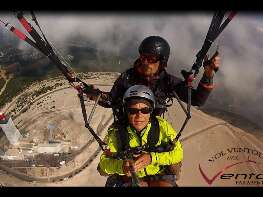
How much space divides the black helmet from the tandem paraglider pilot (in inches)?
52.3

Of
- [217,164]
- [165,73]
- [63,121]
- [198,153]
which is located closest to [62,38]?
[63,121]

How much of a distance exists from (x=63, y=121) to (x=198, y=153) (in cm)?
539

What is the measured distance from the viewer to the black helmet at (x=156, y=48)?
14.6 feet

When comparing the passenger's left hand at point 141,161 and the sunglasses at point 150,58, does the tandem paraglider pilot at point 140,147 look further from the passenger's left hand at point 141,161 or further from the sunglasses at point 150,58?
the sunglasses at point 150,58

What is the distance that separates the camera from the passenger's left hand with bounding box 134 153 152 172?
2994 millimetres

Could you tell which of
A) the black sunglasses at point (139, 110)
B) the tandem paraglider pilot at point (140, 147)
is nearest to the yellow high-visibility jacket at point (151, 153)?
the tandem paraglider pilot at point (140, 147)

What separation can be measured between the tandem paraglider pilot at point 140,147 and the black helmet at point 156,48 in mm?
1328

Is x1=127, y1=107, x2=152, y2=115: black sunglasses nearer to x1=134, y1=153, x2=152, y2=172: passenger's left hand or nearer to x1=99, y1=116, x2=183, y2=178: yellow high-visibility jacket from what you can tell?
x1=99, y1=116, x2=183, y2=178: yellow high-visibility jacket

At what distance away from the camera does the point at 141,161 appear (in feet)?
9.87

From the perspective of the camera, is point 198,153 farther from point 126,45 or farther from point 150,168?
point 150,168

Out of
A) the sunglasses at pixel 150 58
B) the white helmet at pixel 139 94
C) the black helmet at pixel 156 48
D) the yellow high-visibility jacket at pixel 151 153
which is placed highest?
the black helmet at pixel 156 48

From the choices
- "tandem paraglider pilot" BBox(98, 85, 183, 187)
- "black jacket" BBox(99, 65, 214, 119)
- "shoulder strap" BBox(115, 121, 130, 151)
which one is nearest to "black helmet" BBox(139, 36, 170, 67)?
"black jacket" BBox(99, 65, 214, 119)

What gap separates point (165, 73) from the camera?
4695mm

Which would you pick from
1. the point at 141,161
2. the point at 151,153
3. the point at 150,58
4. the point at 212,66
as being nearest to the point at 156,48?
the point at 150,58
